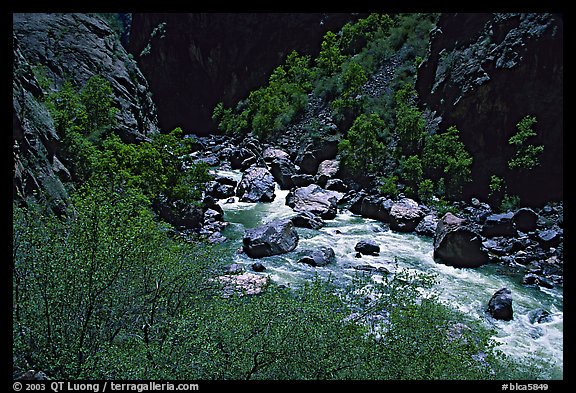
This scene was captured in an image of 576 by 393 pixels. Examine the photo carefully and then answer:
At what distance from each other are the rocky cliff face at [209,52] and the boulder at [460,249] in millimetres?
40876

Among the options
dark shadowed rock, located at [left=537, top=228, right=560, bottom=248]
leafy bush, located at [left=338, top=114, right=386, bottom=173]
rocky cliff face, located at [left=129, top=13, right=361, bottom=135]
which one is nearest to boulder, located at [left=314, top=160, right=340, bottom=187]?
leafy bush, located at [left=338, top=114, right=386, bottom=173]

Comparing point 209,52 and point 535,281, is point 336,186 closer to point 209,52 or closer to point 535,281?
point 535,281

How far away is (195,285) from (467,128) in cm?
2485

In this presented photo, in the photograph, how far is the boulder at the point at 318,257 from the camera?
785 inches

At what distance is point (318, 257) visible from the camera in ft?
66.3

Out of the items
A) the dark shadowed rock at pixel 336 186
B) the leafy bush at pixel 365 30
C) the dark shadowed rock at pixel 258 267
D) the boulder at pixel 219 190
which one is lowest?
the boulder at pixel 219 190

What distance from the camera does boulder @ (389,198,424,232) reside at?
2512 cm

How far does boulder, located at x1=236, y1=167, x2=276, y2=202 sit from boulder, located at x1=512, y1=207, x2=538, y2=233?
15.0 meters

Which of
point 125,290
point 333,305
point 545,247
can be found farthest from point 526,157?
point 125,290

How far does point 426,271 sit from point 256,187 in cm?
1447

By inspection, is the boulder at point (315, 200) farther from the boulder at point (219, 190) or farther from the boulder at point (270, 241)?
the boulder at point (270, 241)

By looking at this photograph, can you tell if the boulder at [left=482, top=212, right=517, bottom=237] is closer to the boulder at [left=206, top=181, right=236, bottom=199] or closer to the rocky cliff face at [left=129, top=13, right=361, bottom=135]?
Answer: the boulder at [left=206, top=181, right=236, bottom=199]

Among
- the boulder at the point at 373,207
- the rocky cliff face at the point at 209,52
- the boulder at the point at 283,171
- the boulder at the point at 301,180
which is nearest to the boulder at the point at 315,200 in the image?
the boulder at the point at 373,207

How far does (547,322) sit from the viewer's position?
Answer: 15.9m
